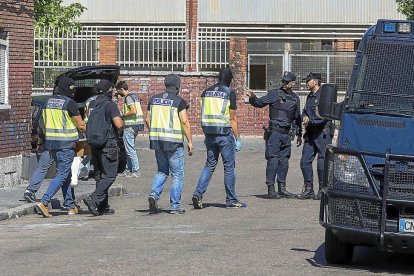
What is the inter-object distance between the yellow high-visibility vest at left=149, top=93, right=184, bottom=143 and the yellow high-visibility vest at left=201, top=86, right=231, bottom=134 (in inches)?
29.4

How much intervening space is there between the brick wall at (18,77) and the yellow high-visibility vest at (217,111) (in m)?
4.37

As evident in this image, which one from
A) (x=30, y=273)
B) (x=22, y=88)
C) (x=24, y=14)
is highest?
(x=24, y=14)

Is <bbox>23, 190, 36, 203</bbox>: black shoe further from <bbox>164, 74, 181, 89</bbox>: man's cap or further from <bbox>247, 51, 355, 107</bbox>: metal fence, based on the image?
<bbox>247, 51, 355, 107</bbox>: metal fence

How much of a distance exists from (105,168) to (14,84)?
15.5ft

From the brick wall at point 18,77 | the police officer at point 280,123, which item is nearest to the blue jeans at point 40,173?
the brick wall at point 18,77

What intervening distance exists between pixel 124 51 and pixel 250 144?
5893mm

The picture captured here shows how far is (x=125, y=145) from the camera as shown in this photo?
22141mm

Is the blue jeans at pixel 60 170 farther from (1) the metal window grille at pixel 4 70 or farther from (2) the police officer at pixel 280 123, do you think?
(1) the metal window grille at pixel 4 70

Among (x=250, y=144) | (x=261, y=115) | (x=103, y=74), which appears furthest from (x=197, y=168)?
(x=261, y=115)

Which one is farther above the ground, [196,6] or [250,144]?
[196,6]

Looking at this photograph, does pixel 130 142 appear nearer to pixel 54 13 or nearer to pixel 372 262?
pixel 54 13

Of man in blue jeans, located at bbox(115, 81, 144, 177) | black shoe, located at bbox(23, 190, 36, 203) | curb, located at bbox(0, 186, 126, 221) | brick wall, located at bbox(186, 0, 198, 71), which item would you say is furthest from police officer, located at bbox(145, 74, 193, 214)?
brick wall, located at bbox(186, 0, 198, 71)

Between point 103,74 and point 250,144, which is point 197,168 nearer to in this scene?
point 103,74

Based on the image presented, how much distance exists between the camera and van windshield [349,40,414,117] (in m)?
11.3
